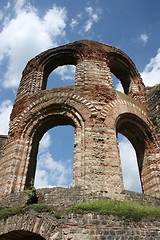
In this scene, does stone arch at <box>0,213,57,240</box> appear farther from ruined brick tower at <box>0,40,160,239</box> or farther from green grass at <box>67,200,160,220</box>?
ruined brick tower at <box>0,40,160,239</box>

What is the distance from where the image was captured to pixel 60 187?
6695mm

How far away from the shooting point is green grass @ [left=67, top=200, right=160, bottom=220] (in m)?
5.58

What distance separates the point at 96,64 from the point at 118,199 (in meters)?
6.01

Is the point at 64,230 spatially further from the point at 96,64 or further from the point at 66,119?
the point at 96,64

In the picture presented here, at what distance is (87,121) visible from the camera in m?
7.90

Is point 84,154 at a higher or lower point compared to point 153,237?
higher

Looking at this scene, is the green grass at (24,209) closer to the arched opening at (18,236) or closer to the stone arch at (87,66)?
the arched opening at (18,236)

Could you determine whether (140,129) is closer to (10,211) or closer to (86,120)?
(86,120)

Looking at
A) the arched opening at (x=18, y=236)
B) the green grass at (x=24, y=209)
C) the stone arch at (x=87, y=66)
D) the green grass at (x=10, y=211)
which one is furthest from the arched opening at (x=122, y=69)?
the arched opening at (x=18, y=236)

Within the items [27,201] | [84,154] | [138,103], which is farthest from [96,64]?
[27,201]

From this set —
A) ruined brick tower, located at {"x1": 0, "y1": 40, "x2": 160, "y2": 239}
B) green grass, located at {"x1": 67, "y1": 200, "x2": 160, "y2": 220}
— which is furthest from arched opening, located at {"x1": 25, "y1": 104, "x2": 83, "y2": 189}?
green grass, located at {"x1": 67, "y1": 200, "x2": 160, "y2": 220}

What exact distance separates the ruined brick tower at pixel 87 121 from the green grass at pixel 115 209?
0.56 metres

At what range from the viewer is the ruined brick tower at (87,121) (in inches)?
279

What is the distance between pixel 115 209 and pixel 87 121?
3.22 m
